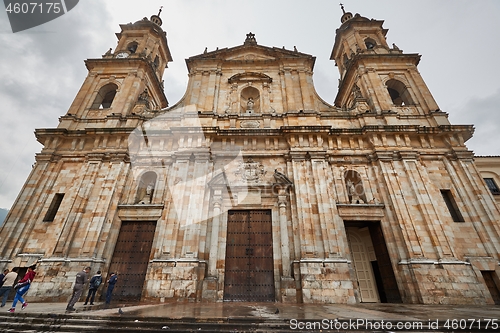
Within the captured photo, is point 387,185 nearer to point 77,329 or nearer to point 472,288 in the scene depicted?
point 472,288

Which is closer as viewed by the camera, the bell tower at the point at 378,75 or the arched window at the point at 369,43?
the bell tower at the point at 378,75

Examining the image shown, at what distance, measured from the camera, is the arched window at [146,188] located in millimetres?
14026

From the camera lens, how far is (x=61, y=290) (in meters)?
10.9

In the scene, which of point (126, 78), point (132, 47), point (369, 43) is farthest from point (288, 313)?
point (132, 47)

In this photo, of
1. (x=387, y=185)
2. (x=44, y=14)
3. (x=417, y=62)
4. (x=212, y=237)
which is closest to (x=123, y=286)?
(x=212, y=237)

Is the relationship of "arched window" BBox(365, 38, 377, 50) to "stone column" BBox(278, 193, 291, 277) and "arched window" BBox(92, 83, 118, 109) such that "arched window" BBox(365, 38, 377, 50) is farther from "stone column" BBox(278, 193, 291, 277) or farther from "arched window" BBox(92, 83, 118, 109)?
"arched window" BBox(92, 83, 118, 109)

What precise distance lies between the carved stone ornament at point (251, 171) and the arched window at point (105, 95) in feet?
39.4

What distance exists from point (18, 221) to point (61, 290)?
16.1ft

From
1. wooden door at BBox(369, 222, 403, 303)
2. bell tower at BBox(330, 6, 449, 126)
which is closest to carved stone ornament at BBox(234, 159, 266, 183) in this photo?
wooden door at BBox(369, 222, 403, 303)

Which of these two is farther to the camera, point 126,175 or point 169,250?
point 126,175

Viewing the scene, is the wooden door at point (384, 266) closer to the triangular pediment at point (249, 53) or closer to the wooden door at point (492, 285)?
the wooden door at point (492, 285)

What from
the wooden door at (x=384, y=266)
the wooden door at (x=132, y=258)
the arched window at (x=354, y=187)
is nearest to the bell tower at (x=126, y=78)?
the wooden door at (x=132, y=258)

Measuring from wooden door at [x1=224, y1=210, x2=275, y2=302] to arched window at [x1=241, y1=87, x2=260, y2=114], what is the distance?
7762mm

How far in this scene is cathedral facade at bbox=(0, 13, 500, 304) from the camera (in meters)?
11.1
